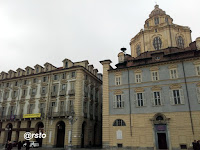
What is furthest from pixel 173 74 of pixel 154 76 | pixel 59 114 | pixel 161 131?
pixel 59 114

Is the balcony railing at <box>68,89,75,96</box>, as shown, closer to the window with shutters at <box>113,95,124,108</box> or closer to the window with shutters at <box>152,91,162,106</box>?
the window with shutters at <box>113,95,124,108</box>

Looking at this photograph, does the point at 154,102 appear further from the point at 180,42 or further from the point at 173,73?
the point at 180,42

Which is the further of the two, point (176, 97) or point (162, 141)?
point (176, 97)

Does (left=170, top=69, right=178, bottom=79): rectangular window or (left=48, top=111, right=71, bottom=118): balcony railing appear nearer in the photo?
(left=170, top=69, right=178, bottom=79): rectangular window

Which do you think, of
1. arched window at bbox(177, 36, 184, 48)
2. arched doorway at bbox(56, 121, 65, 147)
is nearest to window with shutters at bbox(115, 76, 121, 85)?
arched doorway at bbox(56, 121, 65, 147)

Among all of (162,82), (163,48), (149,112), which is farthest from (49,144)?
(163,48)

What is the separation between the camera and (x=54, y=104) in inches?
1432

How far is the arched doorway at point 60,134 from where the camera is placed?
34.6 m

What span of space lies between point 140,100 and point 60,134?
1848 centimetres

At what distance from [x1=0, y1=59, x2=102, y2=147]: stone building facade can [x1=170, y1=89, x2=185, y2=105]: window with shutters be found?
57.5ft

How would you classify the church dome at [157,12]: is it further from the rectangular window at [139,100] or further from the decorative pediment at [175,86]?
the rectangular window at [139,100]

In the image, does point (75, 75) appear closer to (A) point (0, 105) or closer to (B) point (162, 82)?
(B) point (162, 82)

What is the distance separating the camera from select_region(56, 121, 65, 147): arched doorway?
34.6m

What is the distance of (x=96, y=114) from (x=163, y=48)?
2191 cm
